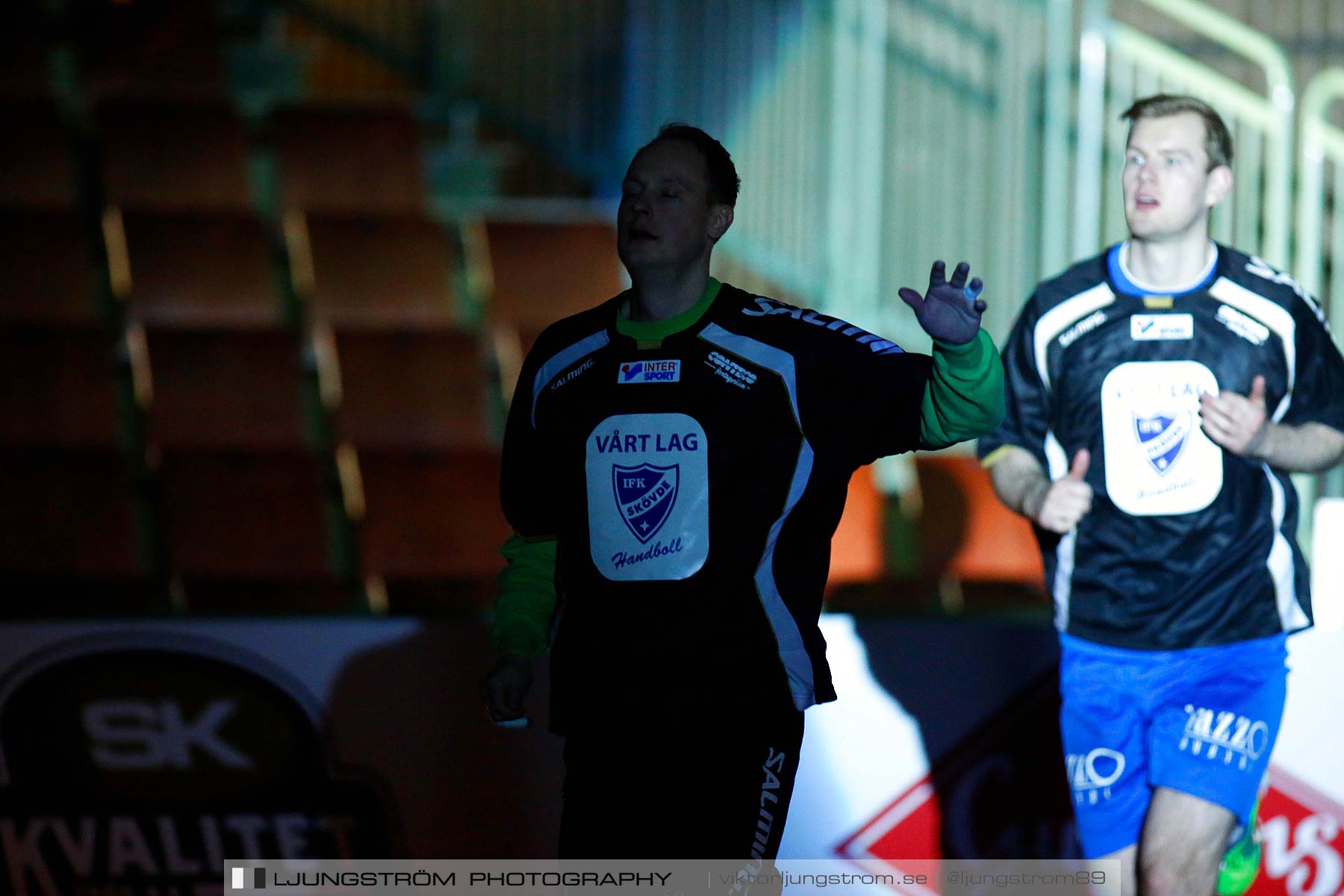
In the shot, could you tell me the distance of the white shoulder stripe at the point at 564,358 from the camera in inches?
94.0

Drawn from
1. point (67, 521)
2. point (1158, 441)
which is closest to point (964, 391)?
point (1158, 441)

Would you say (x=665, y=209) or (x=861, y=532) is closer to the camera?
(x=665, y=209)

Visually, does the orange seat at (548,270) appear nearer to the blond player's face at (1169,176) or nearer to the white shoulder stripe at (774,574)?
the blond player's face at (1169,176)

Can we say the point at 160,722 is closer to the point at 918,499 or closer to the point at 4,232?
the point at 918,499

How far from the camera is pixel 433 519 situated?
17.2 feet

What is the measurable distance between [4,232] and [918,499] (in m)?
3.98

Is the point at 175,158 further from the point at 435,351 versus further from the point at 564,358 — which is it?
the point at 564,358

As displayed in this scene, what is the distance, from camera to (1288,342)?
112 inches

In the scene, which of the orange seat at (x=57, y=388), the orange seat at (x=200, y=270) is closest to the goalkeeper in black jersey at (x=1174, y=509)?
the orange seat at (x=57, y=388)

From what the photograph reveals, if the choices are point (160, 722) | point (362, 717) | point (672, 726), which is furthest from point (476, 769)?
point (672, 726)

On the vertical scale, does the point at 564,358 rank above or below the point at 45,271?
below

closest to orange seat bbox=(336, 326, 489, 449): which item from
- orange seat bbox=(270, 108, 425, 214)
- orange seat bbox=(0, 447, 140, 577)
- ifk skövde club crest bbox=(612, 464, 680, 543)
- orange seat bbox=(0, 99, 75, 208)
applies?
orange seat bbox=(0, 447, 140, 577)

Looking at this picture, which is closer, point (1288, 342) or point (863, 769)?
point (1288, 342)

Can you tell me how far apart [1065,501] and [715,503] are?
2.66 feet
